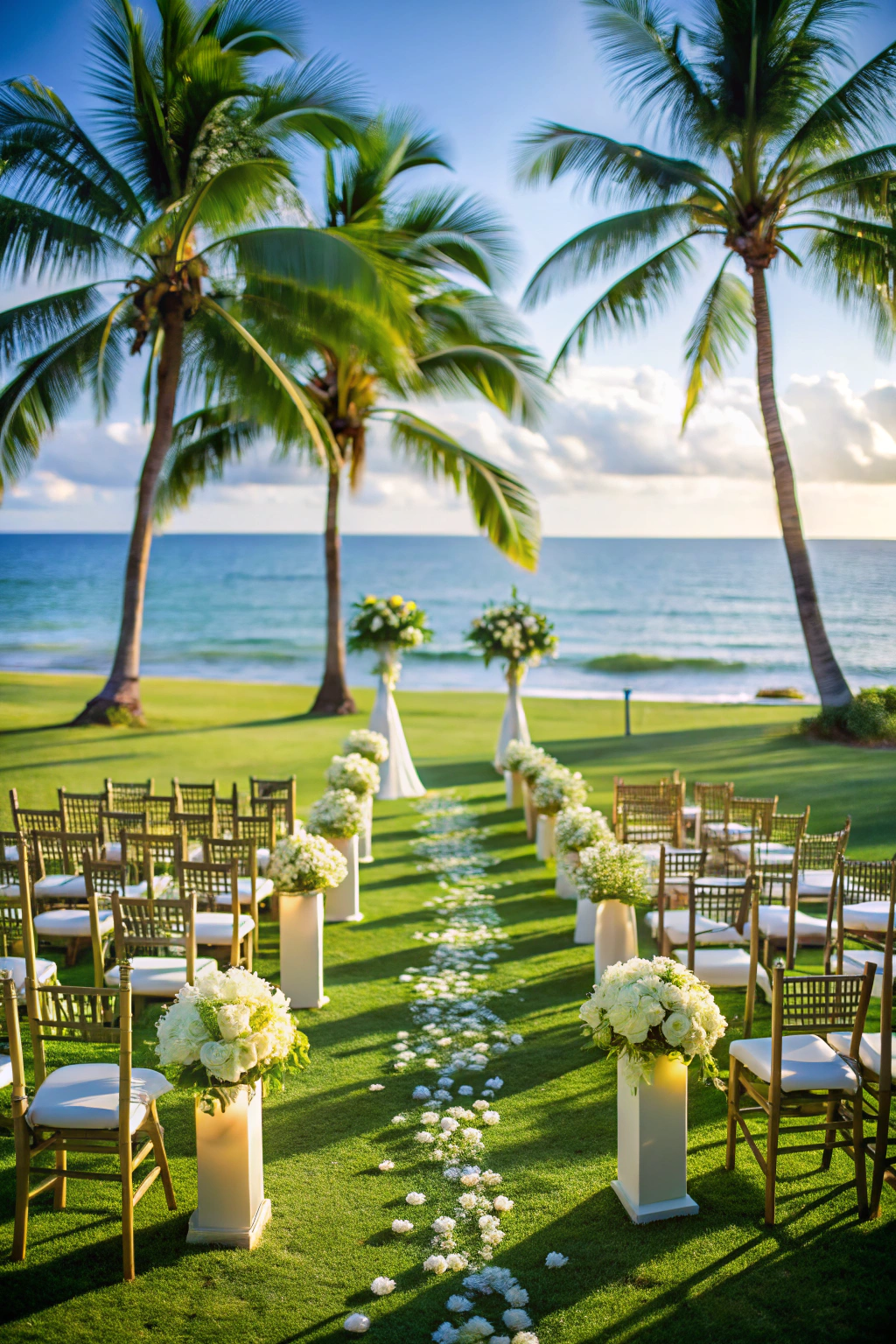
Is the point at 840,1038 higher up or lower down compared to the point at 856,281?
lower down

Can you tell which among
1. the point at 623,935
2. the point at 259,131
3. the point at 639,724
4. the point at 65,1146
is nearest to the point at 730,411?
the point at 639,724

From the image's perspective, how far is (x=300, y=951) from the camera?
22.0 ft

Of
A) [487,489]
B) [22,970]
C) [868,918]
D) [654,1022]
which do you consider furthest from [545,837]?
[487,489]

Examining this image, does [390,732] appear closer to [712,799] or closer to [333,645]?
[712,799]

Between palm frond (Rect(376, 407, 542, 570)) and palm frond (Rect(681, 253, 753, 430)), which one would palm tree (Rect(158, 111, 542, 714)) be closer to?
palm frond (Rect(376, 407, 542, 570))

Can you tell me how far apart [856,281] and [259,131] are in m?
8.86

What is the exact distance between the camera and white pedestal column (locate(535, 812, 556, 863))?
10376 millimetres

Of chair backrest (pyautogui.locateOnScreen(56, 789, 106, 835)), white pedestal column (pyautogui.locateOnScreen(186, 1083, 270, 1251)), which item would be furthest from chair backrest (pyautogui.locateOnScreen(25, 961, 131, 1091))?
chair backrest (pyautogui.locateOnScreen(56, 789, 106, 835))

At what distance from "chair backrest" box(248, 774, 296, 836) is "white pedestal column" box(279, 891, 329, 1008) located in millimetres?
1799

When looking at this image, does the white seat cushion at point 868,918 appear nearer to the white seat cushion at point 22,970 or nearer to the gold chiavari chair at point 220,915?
the gold chiavari chair at point 220,915

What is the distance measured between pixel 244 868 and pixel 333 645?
1223 cm

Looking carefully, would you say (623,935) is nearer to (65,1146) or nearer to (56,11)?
(65,1146)

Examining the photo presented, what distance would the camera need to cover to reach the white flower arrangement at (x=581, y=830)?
8031 mm

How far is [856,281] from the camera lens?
46.6 feet
